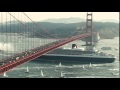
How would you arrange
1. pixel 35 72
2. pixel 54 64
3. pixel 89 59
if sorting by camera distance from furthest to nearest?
pixel 89 59
pixel 54 64
pixel 35 72

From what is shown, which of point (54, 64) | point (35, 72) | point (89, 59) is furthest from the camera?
point (89, 59)
